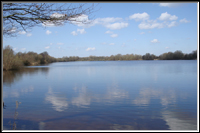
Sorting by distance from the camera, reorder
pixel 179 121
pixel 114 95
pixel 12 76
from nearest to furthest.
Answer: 1. pixel 179 121
2. pixel 114 95
3. pixel 12 76

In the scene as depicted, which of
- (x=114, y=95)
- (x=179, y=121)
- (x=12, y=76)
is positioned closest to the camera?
(x=179, y=121)

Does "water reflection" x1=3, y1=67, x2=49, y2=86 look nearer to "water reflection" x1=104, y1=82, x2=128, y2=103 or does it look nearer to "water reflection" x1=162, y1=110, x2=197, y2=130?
"water reflection" x1=104, y1=82, x2=128, y2=103

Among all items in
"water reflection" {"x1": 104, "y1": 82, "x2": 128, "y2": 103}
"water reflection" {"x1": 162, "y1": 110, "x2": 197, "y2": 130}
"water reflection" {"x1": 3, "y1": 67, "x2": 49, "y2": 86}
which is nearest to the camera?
"water reflection" {"x1": 162, "y1": 110, "x2": 197, "y2": 130}

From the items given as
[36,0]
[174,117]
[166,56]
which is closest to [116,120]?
[174,117]

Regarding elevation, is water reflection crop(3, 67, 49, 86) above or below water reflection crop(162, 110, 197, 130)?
above

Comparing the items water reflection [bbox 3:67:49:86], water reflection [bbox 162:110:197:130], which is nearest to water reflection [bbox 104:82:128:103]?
water reflection [bbox 162:110:197:130]

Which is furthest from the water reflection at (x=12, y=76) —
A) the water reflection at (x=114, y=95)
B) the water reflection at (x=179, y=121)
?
the water reflection at (x=179, y=121)

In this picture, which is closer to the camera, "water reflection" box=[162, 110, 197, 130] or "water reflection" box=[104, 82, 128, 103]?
"water reflection" box=[162, 110, 197, 130]

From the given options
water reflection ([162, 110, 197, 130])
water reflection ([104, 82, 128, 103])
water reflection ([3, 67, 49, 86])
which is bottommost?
water reflection ([162, 110, 197, 130])

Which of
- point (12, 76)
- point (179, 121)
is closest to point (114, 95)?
point (179, 121)

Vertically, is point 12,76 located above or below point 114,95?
above

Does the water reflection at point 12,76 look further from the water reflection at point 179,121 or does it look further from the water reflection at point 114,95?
the water reflection at point 179,121

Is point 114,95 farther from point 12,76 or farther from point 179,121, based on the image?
point 12,76

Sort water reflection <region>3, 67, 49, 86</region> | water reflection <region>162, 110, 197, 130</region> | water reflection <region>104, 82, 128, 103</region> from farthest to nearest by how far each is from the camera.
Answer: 1. water reflection <region>3, 67, 49, 86</region>
2. water reflection <region>104, 82, 128, 103</region>
3. water reflection <region>162, 110, 197, 130</region>
